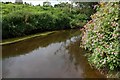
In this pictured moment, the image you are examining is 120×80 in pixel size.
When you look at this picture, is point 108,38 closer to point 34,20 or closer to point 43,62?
point 43,62

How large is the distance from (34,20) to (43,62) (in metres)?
7.36

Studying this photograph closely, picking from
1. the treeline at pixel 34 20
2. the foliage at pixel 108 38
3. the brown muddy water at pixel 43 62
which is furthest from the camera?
the treeline at pixel 34 20

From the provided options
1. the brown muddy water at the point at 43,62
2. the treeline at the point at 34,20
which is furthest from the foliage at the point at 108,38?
the treeline at the point at 34,20

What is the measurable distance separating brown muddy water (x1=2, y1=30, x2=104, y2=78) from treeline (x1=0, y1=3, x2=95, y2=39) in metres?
1.56

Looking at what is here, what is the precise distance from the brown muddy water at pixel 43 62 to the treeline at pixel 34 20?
1564mm

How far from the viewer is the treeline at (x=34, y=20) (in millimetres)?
12865

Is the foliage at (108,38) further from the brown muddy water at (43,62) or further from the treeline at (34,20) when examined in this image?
the treeline at (34,20)

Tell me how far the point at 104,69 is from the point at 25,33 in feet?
26.5

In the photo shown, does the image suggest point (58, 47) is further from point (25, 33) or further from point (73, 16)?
point (73, 16)

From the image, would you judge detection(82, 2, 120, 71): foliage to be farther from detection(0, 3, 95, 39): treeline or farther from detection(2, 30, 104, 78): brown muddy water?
detection(0, 3, 95, 39): treeline

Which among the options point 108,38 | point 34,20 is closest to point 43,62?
point 108,38

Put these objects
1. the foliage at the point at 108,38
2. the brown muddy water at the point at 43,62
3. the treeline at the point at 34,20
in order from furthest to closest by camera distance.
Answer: the treeline at the point at 34,20
the brown muddy water at the point at 43,62
the foliage at the point at 108,38

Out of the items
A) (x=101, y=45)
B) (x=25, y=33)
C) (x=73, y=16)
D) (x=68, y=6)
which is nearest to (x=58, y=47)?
(x=25, y=33)

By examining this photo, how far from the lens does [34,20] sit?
1531 cm
